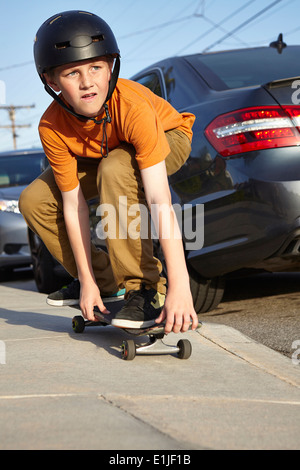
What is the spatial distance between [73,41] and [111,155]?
1.61 ft

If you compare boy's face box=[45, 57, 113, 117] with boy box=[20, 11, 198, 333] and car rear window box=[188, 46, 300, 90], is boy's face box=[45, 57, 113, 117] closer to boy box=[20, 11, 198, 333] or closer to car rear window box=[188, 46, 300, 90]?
boy box=[20, 11, 198, 333]

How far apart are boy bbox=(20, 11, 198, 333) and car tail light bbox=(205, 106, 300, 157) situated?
0.49m

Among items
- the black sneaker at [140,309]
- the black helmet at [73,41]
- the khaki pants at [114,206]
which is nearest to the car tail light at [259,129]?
the khaki pants at [114,206]

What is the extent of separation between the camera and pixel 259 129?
11.7ft

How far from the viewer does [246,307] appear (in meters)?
4.54

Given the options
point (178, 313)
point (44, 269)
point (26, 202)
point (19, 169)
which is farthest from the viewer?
point (19, 169)

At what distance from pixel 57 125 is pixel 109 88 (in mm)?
339

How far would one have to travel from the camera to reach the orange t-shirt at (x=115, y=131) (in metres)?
2.82

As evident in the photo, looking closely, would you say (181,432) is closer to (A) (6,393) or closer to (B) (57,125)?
(A) (6,393)

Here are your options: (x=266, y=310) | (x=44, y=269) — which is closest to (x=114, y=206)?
(x=266, y=310)

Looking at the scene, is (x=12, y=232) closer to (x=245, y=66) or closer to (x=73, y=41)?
(x=245, y=66)

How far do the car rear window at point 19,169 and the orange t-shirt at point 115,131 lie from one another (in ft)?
16.7

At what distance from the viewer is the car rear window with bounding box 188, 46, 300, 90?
A: 13.4 ft

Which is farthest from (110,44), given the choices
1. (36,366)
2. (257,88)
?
(36,366)
